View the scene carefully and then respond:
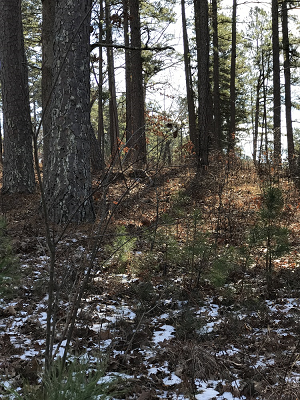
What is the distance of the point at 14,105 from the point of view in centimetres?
829

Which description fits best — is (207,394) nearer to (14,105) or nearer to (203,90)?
(14,105)

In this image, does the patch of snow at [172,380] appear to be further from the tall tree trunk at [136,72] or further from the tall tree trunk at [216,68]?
the tall tree trunk at [216,68]

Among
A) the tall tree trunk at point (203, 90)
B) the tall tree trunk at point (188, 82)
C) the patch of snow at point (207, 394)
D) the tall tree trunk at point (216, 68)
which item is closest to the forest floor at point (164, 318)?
the patch of snow at point (207, 394)

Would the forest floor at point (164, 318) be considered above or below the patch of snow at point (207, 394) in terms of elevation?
above

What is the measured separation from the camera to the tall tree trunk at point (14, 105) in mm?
8211

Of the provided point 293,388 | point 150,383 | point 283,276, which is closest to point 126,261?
point 283,276

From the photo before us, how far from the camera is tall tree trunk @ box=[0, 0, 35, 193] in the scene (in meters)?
8.21

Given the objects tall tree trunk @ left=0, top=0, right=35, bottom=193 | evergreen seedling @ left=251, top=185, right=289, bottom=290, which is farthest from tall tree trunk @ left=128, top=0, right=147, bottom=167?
evergreen seedling @ left=251, top=185, right=289, bottom=290

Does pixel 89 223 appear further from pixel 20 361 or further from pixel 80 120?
pixel 20 361

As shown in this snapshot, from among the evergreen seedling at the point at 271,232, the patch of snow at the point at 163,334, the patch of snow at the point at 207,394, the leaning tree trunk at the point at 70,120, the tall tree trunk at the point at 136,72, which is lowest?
the patch of snow at the point at 207,394

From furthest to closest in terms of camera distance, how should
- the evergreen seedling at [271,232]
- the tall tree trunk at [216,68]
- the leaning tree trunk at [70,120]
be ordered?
the tall tree trunk at [216,68] → the leaning tree trunk at [70,120] → the evergreen seedling at [271,232]

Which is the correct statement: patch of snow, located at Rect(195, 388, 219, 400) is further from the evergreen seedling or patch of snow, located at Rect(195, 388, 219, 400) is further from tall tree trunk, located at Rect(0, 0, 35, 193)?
tall tree trunk, located at Rect(0, 0, 35, 193)

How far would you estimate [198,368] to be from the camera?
2.53 meters

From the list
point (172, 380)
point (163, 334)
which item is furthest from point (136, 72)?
point (172, 380)
